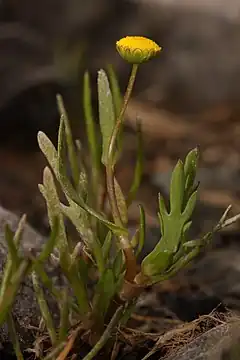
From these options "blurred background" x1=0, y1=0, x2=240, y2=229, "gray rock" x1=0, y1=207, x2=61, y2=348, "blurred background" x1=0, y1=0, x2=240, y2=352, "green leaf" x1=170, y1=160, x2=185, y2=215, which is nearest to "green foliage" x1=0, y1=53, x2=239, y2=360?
"green leaf" x1=170, y1=160, x2=185, y2=215

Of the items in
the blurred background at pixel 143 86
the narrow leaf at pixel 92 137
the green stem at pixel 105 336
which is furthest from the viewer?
the blurred background at pixel 143 86

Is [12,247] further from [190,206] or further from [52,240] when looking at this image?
[190,206]

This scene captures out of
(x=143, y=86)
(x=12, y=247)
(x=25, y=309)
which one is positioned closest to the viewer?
(x=12, y=247)

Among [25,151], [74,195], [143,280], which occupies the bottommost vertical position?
[25,151]

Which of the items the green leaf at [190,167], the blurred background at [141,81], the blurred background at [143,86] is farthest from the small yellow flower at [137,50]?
the blurred background at [141,81]

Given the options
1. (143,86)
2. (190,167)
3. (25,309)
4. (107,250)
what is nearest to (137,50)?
(190,167)

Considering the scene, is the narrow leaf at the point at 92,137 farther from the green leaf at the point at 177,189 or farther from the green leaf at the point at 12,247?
the green leaf at the point at 12,247

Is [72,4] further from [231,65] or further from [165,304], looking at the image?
[165,304]

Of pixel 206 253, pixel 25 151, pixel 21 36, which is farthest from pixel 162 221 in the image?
pixel 21 36
